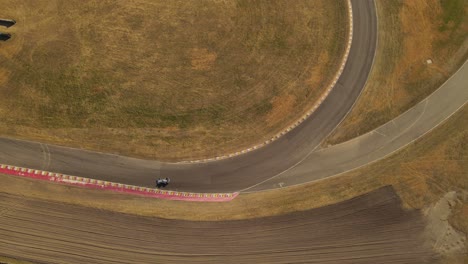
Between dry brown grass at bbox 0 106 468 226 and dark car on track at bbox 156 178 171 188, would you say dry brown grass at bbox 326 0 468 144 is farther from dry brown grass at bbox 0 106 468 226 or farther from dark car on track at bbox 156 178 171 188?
dark car on track at bbox 156 178 171 188

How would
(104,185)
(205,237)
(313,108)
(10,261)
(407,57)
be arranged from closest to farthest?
(10,261), (205,237), (104,185), (313,108), (407,57)

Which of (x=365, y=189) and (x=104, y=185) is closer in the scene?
(x=104, y=185)

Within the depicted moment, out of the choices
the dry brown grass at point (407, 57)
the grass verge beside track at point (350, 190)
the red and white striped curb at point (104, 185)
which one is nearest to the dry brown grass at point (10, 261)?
the grass verge beside track at point (350, 190)

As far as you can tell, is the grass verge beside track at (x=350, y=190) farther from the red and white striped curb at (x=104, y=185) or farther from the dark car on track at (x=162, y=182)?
the dark car on track at (x=162, y=182)

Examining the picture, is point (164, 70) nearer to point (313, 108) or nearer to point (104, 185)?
point (104, 185)

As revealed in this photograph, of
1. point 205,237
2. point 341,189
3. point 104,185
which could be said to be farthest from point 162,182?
point 341,189

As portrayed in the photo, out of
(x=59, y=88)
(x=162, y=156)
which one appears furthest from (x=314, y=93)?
(x=59, y=88)
